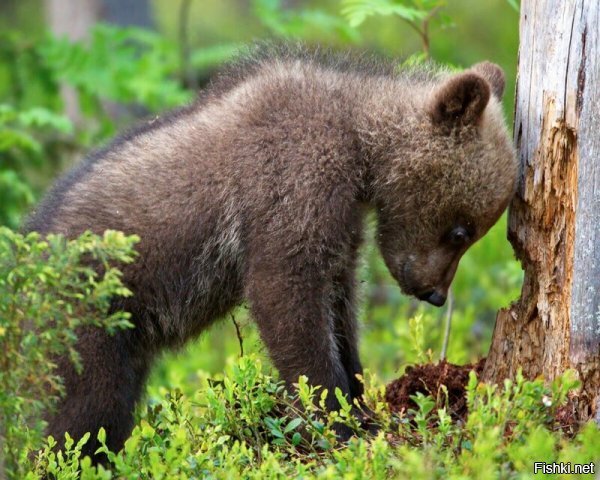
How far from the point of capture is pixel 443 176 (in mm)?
5395

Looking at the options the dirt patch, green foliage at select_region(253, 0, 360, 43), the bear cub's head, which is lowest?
the dirt patch

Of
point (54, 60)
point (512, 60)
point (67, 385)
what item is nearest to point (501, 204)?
point (67, 385)

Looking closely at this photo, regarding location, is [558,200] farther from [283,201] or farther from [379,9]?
[379,9]

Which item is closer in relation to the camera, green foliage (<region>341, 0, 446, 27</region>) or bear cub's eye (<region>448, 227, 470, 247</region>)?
bear cub's eye (<region>448, 227, 470, 247</region>)

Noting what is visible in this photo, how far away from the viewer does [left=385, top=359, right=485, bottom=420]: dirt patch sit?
5.29 meters

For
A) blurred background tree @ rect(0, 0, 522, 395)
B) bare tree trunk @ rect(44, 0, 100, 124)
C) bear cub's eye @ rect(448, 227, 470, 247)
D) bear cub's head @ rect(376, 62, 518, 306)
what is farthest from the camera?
bare tree trunk @ rect(44, 0, 100, 124)

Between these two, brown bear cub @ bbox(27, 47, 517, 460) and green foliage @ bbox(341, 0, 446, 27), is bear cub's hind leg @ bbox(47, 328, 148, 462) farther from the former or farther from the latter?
green foliage @ bbox(341, 0, 446, 27)

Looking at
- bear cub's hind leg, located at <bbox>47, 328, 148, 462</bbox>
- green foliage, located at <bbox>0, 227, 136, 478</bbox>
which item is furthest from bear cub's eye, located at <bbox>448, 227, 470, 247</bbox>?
green foliage, located at <bbox>0, 227, 136, 478</bbox>

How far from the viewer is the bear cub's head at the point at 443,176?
205 inches

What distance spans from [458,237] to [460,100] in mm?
785

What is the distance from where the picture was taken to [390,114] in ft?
17.7

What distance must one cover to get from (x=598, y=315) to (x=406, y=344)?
332 centimetres

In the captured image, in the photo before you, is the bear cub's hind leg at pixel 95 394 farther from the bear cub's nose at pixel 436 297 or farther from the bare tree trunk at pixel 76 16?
the bare tree trunk at pixel 76 16

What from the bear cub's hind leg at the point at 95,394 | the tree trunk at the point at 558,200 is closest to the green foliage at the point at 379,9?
the tree trunk at the point at 558,200
